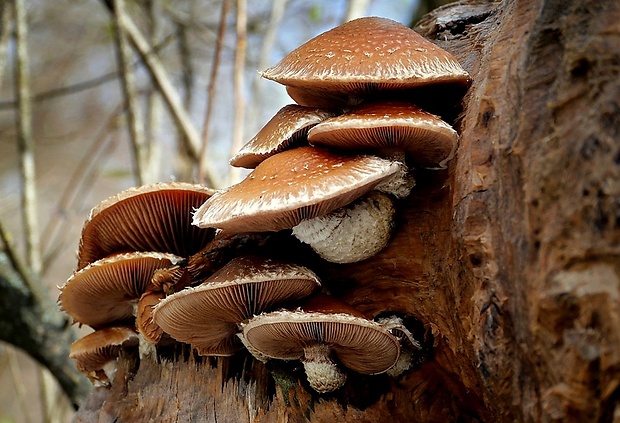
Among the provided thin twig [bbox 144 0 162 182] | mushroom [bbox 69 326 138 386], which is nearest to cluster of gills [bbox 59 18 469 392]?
mushroom [bbox 69 326 138 386]

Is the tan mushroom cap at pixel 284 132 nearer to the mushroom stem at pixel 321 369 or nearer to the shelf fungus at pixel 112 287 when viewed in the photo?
the shelf fungus at pixel 112 287

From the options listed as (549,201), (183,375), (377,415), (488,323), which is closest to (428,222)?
(488,323)

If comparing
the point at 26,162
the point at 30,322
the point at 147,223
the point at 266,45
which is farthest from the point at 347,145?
the point at 266,45

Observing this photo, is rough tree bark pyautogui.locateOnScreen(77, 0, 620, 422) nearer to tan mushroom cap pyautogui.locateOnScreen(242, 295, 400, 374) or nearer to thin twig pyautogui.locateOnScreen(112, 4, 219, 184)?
tan mushroom cap pyautogui.locateOnScreen(242, 295, 400, 374)

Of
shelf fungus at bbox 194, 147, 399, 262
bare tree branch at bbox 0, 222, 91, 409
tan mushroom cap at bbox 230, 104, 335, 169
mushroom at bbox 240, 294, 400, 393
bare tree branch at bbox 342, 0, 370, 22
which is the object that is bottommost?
bare tree branch at bbox 0, 222, 91, 409

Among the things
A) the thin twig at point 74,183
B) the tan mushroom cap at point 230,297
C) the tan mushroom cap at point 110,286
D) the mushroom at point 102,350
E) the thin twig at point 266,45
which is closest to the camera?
the tan mushroom cap at point 230,297

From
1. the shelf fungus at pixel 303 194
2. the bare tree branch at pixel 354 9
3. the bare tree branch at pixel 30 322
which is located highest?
the bare tree branch at pixel 354 9

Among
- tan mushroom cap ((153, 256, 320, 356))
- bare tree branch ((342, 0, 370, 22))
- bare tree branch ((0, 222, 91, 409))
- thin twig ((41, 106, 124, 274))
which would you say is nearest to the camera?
tan mushroom cap ((153, 256, 320, 356))

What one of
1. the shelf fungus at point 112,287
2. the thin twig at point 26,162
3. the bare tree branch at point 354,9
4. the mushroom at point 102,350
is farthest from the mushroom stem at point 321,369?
the bare tree branch at point 354,9
